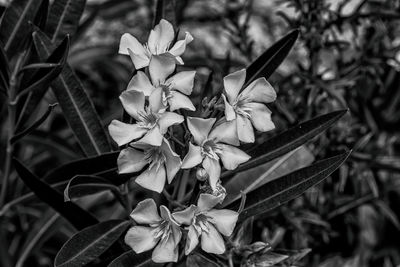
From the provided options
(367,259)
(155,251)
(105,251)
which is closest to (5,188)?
(105,251)

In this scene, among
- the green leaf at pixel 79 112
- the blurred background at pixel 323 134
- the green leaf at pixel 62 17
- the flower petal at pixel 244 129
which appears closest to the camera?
the flower petal at pixel 244 129

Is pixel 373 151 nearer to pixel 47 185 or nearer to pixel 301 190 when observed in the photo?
pixel 301 190

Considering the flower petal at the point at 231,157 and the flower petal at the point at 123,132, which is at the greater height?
the flower petal at the point at 123,132

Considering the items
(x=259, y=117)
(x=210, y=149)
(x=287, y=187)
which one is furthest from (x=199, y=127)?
(x=287, y=187)

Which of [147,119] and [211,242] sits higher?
[147,119]

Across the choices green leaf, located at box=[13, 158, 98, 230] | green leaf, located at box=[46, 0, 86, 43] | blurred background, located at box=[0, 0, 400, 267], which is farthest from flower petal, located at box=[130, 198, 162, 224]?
green leaf, located at box=[46, 0, 86, 43]

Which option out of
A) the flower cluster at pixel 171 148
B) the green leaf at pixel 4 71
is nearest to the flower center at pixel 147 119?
the flower cluster at pixel 171 148

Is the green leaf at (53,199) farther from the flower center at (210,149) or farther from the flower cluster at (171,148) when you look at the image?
the flower center at (210,149)

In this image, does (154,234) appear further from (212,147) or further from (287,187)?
(287,187)
